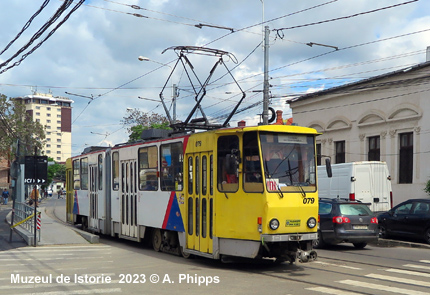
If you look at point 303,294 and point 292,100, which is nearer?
point 303,294

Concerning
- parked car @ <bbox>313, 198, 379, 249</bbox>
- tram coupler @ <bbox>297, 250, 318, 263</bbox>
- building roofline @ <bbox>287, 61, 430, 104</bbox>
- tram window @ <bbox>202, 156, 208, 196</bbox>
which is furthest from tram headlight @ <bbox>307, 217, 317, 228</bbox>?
building roofline @ <bbox>287, 61, 430, 104</bbox>

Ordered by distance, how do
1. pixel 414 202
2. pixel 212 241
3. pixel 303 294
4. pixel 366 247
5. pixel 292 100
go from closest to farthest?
pixel 303 294, pixel 212 241, pixel 366 247, pixel 414 202, pixel 292 100

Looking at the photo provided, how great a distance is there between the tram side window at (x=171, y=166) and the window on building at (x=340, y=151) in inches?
821

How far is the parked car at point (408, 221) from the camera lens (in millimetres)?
17844

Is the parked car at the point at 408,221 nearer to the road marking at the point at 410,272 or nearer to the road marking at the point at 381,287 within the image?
the road marking at the point at 410,272

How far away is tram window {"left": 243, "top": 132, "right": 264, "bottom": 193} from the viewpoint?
1149cm

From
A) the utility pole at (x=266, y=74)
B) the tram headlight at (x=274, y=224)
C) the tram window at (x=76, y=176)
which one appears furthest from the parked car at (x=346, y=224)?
the tram window at (x=76, y=176)

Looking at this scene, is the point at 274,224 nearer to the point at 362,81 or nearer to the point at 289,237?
the point at 289,237

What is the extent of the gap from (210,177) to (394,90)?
768 inches

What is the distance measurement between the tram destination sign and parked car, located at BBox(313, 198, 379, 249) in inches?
351

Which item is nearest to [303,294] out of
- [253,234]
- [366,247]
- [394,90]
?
[253,234]

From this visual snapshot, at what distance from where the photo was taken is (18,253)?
50.3 feet

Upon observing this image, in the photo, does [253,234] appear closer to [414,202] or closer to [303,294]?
[303,294]

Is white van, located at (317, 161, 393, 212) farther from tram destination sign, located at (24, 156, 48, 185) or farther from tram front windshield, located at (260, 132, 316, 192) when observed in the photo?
tram destination sign, located at (24, 156, 48, 185)
